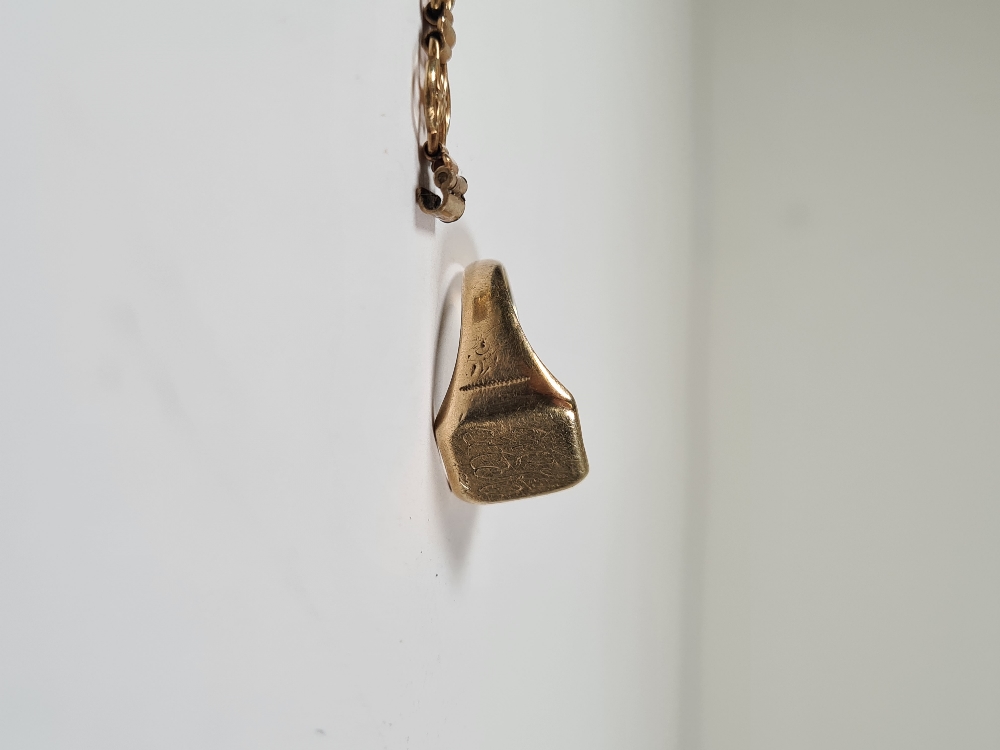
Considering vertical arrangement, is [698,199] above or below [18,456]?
above

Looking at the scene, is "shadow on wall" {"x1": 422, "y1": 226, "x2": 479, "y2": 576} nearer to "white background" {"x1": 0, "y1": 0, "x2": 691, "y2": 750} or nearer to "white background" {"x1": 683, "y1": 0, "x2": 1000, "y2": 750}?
"white background" {"x1": 0, "y1": 0, "x2": 691, "y2": 750}

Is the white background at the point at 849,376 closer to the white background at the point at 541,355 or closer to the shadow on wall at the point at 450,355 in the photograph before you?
the white background at the point at 541,355

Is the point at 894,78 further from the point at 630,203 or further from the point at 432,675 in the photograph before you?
the point at 432,675

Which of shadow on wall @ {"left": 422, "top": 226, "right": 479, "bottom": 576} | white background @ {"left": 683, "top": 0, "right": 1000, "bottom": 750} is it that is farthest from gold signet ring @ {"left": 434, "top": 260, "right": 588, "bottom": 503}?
white background @ {"left": 683, "top": 0, "right": 1000, "bottom": 750}

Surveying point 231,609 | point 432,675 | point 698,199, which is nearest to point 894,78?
point 698,199

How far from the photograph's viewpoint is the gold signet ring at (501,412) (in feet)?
1.31

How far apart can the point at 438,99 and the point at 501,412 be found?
149 mm

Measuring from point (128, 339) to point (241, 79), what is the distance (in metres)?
0.10

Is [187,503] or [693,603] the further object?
[693,603]

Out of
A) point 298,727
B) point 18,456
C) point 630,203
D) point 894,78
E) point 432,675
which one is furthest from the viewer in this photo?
point 894,78

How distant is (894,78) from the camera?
1396 mm

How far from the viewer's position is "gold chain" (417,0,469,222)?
1.28 feet

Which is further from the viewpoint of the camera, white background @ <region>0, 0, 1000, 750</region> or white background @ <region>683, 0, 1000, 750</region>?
white background @ <region>683, 0, 1000, 750</region>

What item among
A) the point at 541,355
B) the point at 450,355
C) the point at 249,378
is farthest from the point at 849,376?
the point at 249,378
